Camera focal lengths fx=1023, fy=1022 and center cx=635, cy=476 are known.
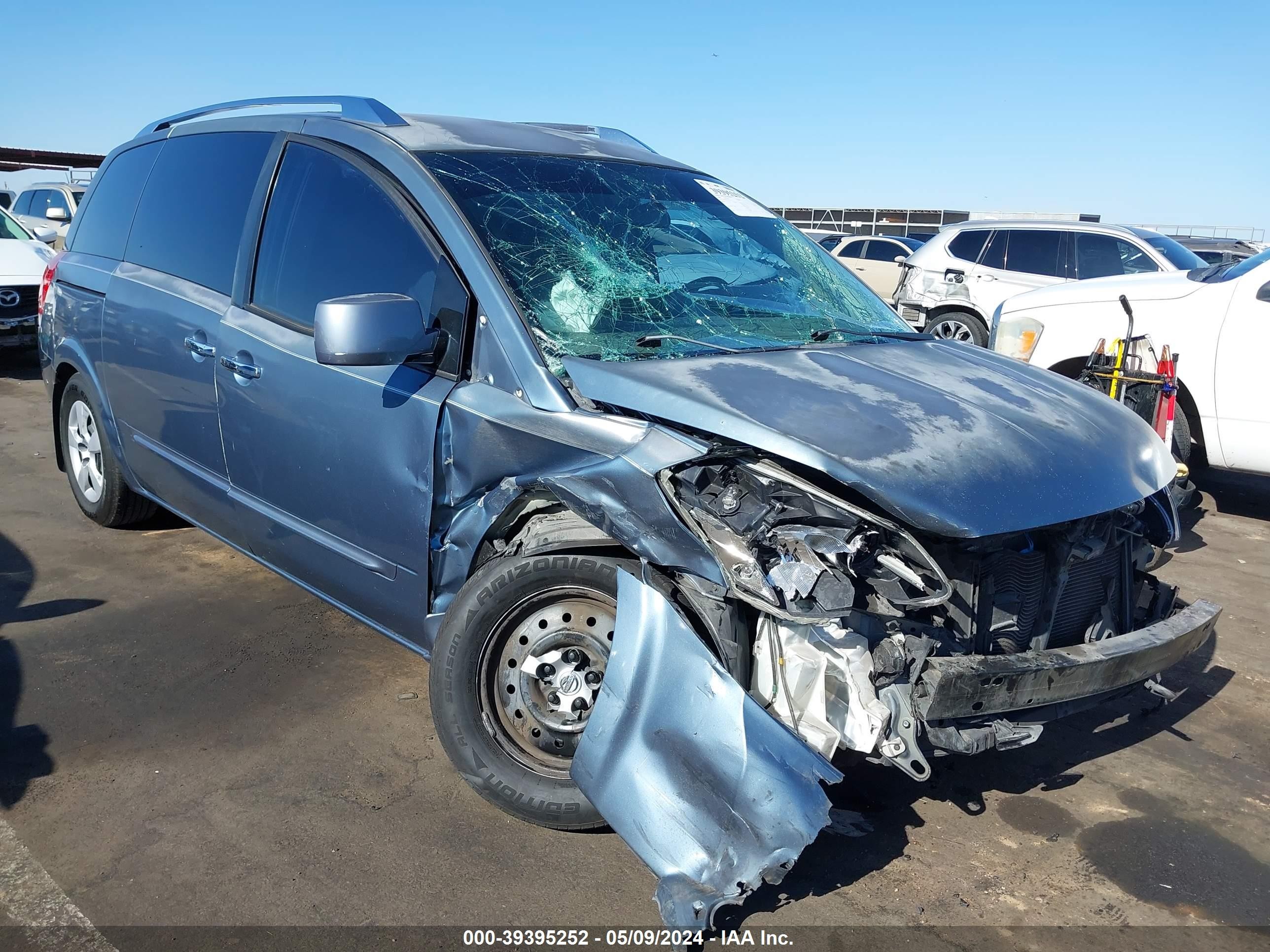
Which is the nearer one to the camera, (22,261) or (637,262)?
(637,262)

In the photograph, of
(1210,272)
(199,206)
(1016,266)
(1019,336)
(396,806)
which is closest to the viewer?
(396,806)

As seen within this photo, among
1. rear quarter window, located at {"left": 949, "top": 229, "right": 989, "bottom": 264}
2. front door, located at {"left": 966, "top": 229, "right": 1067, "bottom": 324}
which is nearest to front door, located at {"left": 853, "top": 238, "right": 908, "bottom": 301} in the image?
rear quarter window, located at {"left": 949, "top": 229, "right": 989, "bottom": 264}

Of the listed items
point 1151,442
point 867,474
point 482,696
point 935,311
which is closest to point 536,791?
point 482,696

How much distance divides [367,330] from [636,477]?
901 mm

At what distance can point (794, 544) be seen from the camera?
95.7 inches

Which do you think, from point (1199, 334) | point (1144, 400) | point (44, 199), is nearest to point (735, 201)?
point (1144, 400)

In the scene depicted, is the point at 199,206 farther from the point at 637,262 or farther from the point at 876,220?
the point at 876,220

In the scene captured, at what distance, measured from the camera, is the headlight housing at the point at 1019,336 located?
704 centimetres

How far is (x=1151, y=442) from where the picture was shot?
327cm

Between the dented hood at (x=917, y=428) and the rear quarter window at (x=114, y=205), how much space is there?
2.87 m

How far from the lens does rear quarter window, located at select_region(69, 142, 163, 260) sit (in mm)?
4621

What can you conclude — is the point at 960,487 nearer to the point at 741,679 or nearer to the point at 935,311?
the point at 741,679

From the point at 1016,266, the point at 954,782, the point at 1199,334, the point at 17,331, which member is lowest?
the point at 954,782

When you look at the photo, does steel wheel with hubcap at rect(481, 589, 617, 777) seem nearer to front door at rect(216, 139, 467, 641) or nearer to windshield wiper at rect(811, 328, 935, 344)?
front door at rect(216, 139, 467, 641)
